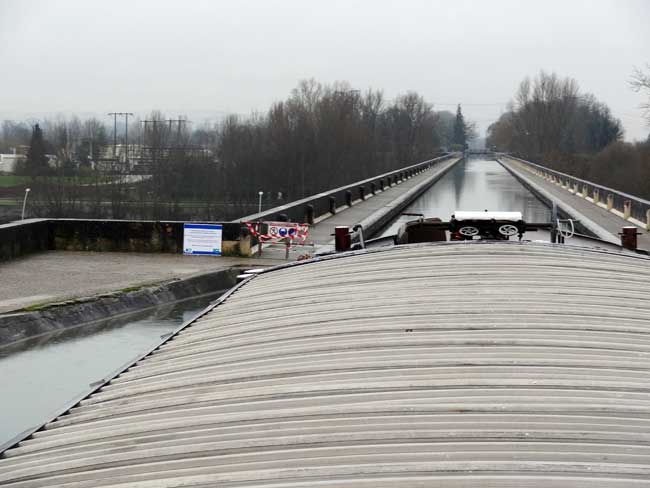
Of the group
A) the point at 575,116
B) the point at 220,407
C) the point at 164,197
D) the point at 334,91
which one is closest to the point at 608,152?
the point at 334,91

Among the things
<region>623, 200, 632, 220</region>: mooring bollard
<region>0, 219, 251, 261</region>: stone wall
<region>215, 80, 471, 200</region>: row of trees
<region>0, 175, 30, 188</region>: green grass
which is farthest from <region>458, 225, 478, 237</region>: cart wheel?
<region>0, 175, 30, 188</region>: green grass

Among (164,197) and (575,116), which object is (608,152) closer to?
(164,197)

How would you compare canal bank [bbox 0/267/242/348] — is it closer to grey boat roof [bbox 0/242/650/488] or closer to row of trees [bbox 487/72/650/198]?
grey boat roof [bbox 0/242/650/488]

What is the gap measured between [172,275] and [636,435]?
14.5 m

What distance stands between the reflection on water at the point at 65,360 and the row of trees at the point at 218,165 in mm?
66293

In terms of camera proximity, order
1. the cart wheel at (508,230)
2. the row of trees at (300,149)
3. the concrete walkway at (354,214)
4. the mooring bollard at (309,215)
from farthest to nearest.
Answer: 1. the row of trees at (300,149)
2. the mooring bollard at (309,215)
3. the concrete walkway at (354,214)
4. the cart wheel at (508,230)

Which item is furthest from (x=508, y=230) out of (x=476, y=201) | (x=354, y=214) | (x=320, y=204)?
(x=476, y=201)

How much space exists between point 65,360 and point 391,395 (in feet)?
29.7

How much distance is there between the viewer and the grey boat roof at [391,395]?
14.1ft

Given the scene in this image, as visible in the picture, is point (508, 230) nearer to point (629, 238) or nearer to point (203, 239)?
point (629, 238)

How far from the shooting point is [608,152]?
108 metres

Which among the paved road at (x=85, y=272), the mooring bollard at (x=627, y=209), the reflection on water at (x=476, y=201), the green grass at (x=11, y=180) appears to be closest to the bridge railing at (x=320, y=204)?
the paved road at (x=85, y=272)

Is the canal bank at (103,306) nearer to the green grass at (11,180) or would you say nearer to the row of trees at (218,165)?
the row of trees at (218,165)

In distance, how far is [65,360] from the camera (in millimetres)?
13344
